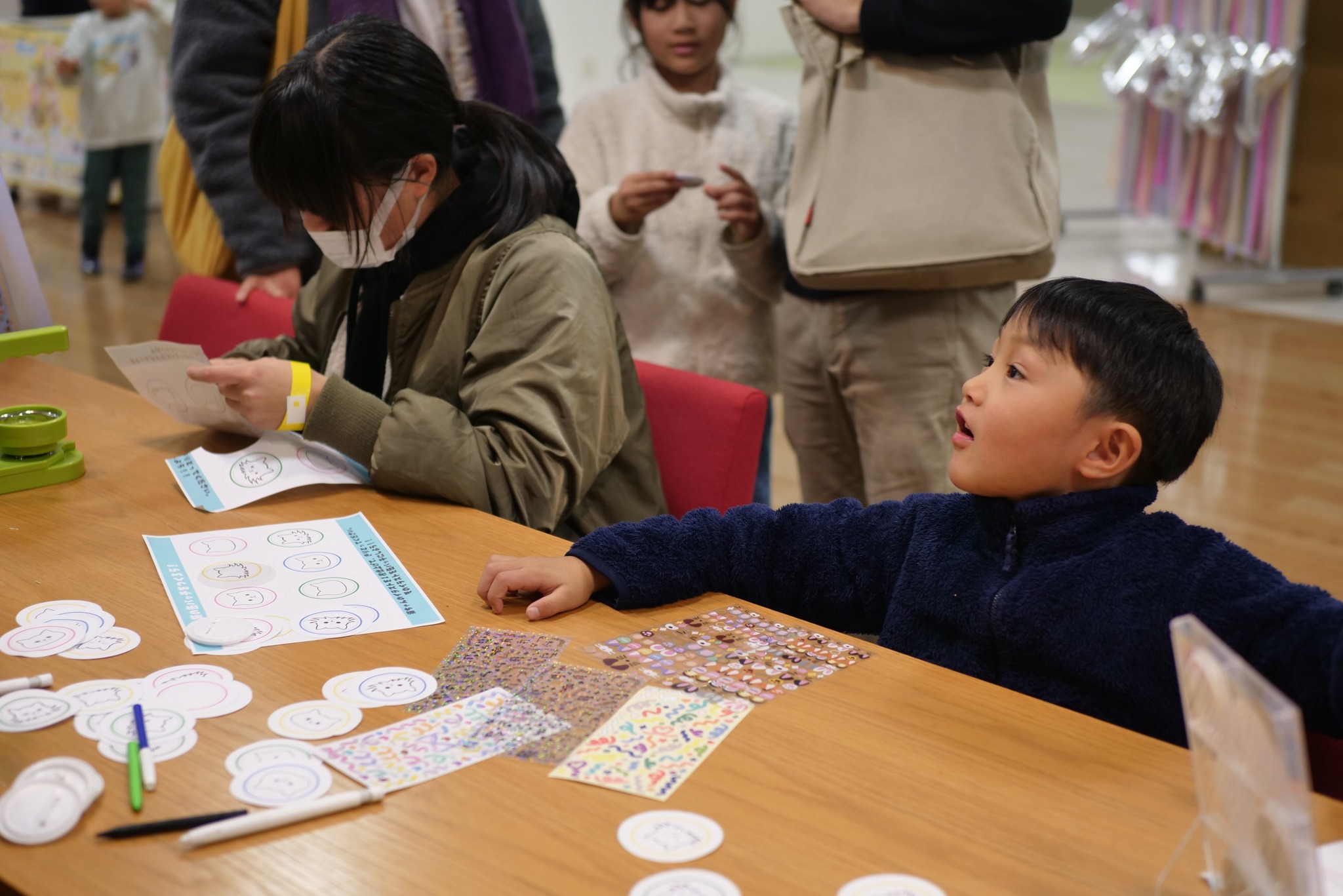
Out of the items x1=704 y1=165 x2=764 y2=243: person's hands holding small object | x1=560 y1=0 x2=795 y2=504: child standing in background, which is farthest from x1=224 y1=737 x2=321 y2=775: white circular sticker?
x1=560 y1=0 x2=795 y2=504: child standing in background

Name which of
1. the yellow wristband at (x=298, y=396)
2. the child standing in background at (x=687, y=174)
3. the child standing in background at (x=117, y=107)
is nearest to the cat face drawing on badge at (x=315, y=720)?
the yellow wristband at (x=298, y=396)

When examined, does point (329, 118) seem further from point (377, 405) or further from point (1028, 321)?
point (1028, 321)

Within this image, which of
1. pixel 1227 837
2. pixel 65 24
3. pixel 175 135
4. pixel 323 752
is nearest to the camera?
pixel 1227 837

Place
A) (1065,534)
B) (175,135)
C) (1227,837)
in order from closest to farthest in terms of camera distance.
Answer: (1227,837)
(1065,534)
(175,135)

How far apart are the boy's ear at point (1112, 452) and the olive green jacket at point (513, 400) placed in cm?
58

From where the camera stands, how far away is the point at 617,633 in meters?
1.12

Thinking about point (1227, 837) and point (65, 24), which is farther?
point (65, 24)

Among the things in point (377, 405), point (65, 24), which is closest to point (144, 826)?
point (377, 405)

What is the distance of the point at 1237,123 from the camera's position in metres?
4.88

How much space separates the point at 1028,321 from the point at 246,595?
0.77 metres

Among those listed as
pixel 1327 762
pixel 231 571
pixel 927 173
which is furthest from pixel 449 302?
pixel 1327 762

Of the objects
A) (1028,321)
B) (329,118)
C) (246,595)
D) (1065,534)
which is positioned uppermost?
(329,118)

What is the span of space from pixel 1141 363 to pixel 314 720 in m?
0.76

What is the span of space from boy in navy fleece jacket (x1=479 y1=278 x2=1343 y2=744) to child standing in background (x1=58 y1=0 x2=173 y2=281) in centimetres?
502
